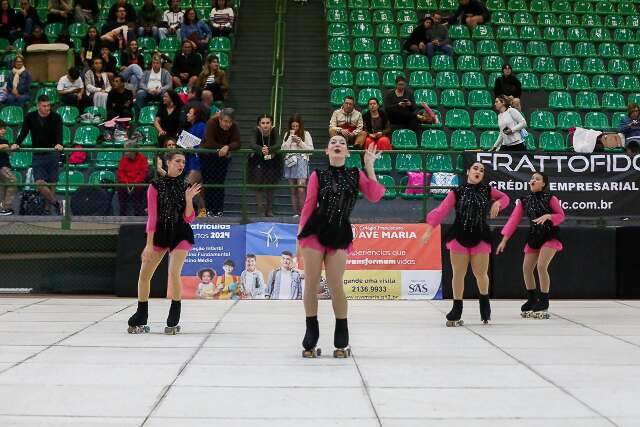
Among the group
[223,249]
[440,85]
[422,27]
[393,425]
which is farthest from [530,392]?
[422,27]

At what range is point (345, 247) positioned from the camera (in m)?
8.58

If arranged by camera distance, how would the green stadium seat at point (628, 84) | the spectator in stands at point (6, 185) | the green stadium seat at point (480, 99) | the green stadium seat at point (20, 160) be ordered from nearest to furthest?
the spectator in stands at point (6, 185)
the green stadium seat at point (20, 160)
the green stadium seat at point (480, 99)
the green stadium seat at point (628, 84)

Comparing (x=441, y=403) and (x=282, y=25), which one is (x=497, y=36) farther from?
(x=441, y=403)

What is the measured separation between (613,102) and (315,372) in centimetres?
1491

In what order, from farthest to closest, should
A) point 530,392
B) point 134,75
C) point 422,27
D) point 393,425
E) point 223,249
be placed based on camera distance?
point 422,27 < point 134,75 < point 223,249 < point 530,392 < point 393,425

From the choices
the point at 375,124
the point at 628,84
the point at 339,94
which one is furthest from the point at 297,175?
the point at 628,84

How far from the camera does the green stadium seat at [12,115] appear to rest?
719 inches

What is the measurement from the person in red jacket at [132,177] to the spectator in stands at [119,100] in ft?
10.9

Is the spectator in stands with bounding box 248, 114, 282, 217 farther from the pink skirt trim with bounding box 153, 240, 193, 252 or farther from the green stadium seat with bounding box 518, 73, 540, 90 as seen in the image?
the green stadium seat with bounding box 518, 73, 540, 90

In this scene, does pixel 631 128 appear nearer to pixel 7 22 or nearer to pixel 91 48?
pixel 91 48

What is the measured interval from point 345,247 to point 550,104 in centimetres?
1287

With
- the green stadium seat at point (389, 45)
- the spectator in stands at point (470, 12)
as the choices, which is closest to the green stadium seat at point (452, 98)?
the green stadium seat at point (389, 45)

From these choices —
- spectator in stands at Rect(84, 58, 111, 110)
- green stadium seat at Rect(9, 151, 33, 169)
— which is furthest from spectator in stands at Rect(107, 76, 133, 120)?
green stadium seat at Rect(9, 151, 33, 169)

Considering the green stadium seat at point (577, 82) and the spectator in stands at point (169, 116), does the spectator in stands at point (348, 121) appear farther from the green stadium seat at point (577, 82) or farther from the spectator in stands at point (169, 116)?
the green stadium seat at point (577, 82)
